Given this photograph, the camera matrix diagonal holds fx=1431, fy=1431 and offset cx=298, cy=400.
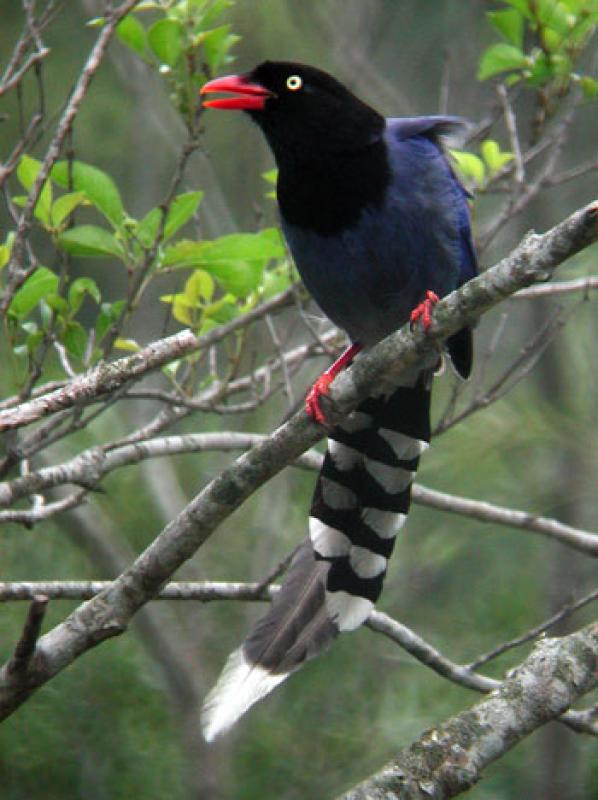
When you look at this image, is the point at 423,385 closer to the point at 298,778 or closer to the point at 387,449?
the point at 387,449

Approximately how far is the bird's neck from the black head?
0.03m

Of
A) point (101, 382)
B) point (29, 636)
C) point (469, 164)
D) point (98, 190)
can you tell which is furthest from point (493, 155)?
point (29, 636)

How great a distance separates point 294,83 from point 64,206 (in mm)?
941

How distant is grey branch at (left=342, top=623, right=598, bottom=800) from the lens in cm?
326

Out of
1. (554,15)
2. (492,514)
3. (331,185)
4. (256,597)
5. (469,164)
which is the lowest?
(492,514)

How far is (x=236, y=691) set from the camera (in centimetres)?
418

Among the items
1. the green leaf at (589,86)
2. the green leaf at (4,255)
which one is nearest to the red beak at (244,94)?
the green leaf at (4,255)

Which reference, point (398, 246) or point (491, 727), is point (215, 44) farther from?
point (491, 727)

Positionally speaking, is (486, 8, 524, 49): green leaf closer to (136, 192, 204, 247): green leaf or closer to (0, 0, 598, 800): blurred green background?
(0, 0, 598, 800): blurred green background

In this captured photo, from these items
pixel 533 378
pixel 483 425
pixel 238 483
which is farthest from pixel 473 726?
pixel 533 378

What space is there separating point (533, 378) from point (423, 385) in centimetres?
257

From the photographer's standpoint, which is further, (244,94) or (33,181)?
(244,94)

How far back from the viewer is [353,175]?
4586 mm

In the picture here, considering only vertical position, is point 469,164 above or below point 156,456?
above
